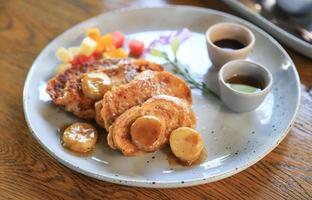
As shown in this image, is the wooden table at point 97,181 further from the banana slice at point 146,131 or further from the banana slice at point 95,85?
the banana slice at point 95,85

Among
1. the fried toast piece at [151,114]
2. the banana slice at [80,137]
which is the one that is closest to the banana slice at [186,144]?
the fried toast piece at [151,114]

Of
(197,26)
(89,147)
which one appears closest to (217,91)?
(197,26)

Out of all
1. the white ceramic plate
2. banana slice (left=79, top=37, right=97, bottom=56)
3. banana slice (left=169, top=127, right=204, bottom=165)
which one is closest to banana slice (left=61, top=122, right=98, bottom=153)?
the white ceramic plate

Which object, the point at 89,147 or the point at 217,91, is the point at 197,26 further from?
the point at 89,147

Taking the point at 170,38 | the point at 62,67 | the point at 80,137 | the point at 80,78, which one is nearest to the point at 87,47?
the point at 62,67

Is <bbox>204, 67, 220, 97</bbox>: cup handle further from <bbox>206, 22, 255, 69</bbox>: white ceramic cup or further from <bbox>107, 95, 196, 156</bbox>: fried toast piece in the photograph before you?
<bbox>107, 95, 196, 156</bbox>: fried toast piece

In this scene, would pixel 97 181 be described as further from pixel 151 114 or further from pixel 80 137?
Answer: pixel 151 114

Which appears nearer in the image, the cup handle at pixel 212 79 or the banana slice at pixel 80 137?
the banana slice at pixel 80 137
